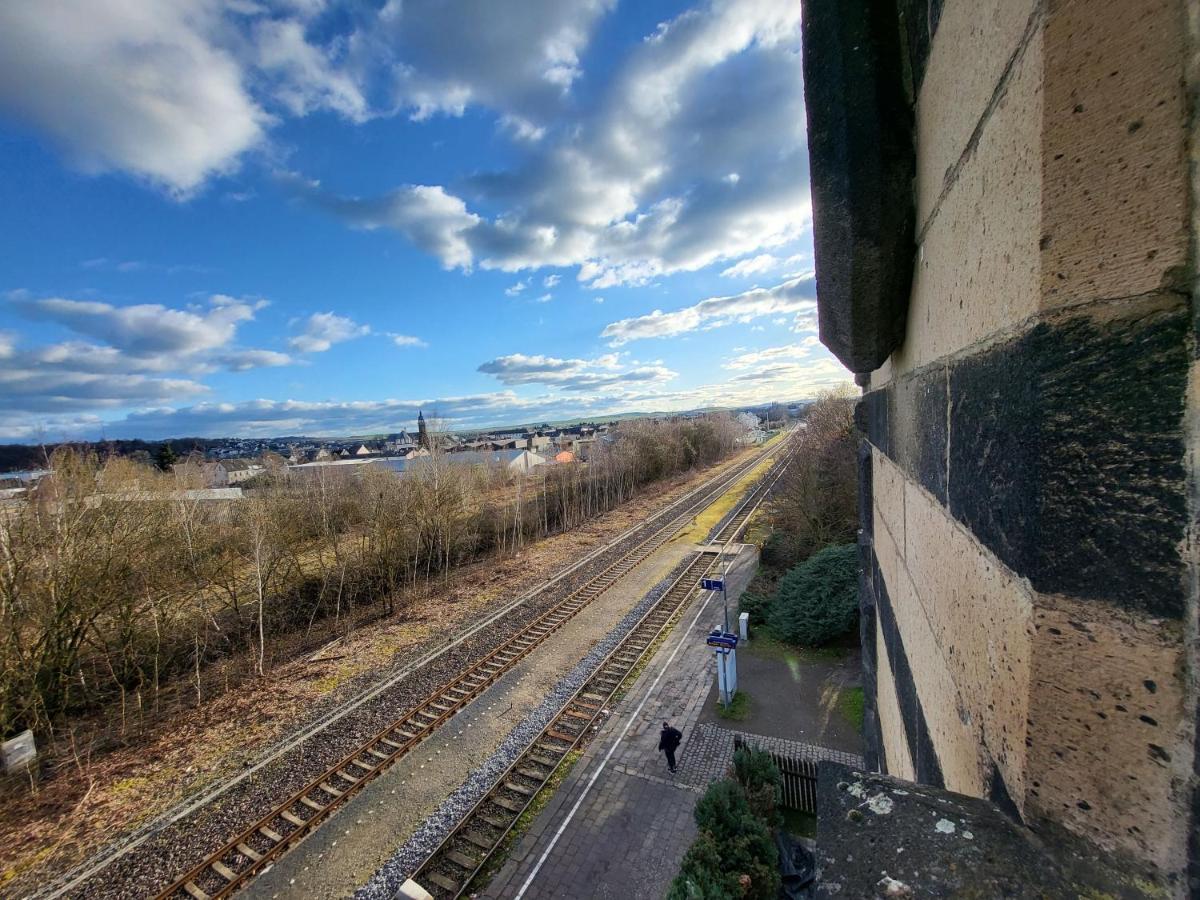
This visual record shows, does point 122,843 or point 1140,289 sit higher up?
point 1140,289

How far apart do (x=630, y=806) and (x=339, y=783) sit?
566 cm

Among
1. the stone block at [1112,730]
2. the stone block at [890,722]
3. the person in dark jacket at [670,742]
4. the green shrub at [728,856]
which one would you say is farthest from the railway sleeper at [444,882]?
the stone block at [1112,730]

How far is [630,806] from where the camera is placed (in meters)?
8.82

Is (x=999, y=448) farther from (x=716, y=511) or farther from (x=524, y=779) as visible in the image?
(x=716, y=511)

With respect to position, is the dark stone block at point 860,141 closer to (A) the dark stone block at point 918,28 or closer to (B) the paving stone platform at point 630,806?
(A) the dark stone block at point 918,28

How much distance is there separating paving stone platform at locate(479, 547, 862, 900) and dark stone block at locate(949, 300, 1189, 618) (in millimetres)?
9030

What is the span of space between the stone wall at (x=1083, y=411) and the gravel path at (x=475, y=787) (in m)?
9.58

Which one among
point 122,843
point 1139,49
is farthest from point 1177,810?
point 122,843

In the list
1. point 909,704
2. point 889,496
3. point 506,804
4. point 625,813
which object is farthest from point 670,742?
point 889,496

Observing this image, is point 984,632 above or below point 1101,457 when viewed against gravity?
below

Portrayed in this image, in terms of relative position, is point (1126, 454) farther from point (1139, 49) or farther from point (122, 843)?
point (122, 843)

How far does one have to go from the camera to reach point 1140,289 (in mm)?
715

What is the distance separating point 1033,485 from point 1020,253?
439 millimetres

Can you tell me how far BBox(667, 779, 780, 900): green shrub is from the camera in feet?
20.6
